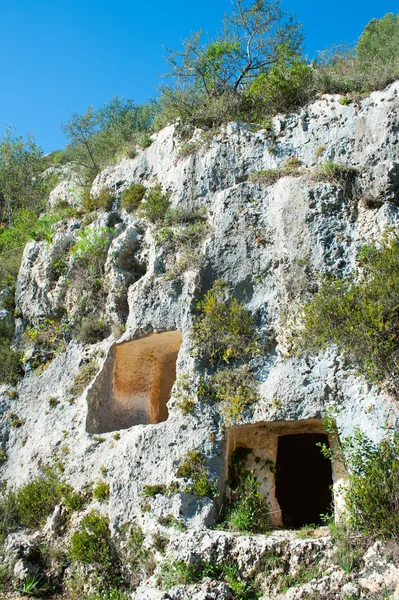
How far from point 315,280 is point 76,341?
227 inches

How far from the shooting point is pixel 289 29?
A: 16.1 m

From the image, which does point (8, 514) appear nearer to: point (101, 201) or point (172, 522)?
point (172, 522)

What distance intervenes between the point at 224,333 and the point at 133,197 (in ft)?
17.5

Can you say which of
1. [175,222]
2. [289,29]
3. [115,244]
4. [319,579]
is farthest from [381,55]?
[319,579]

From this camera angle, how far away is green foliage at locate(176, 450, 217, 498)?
8719mm

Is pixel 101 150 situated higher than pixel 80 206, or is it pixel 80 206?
pixel 101 150

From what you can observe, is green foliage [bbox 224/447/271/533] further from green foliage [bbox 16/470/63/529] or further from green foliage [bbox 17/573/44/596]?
green foliage [bbox 17/573/44/596]

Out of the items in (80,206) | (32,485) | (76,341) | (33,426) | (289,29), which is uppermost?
(289,29)

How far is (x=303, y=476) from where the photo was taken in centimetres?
1330

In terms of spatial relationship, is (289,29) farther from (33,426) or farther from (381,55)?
(33,426)

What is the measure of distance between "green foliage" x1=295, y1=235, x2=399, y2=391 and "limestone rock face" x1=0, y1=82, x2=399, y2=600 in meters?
0.31

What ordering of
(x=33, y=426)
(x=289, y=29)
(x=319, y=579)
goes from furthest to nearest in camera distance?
1. (x=289, y=29)
2. (x=33, y=426)
3. (x=319, y=579)

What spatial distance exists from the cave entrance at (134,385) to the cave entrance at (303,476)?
3.31 metres

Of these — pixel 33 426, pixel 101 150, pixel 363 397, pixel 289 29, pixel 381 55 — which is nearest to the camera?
pixel 363 397
